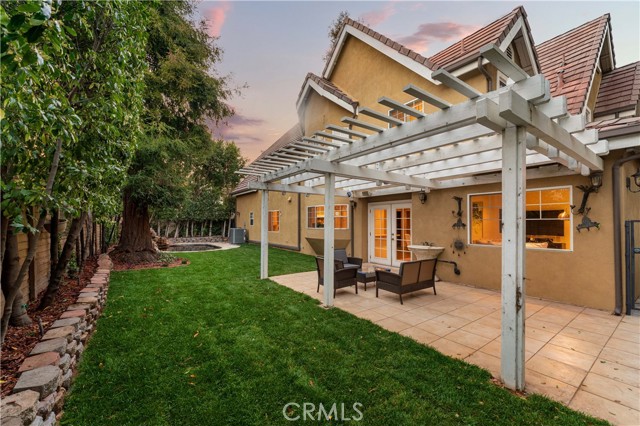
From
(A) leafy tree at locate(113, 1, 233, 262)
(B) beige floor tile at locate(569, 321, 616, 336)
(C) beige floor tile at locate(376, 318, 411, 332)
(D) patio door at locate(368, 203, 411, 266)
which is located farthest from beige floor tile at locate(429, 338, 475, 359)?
(A) leafy tree at locate(113, 1, 233, 262)

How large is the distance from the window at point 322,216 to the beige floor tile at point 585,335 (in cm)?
750

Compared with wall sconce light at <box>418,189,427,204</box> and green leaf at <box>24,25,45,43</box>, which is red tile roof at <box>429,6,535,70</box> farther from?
green leaf at <box>24,25,45,43</box>

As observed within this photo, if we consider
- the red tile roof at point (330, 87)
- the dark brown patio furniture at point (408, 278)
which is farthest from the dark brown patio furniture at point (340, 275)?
the red tile roof at point (330, 87)

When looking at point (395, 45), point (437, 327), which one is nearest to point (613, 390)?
point (437, 327)

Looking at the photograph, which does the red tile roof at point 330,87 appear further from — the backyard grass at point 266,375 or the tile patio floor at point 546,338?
the backyard grass at point 266,375

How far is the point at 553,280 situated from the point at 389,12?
967cm

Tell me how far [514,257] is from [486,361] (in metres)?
1.48

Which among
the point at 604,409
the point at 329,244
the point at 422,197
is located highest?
the point at 422,197

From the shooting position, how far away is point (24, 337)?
317 centimetres

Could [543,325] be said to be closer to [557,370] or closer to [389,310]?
[557,370]

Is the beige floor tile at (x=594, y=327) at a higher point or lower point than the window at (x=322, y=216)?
lower

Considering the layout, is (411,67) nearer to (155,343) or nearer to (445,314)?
(445,314)

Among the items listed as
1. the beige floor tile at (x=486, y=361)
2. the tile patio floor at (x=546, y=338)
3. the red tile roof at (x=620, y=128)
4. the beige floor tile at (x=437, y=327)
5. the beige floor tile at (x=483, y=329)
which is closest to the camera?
the tile patio floor at (x=546, y=338)

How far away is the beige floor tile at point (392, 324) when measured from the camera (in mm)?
4320
